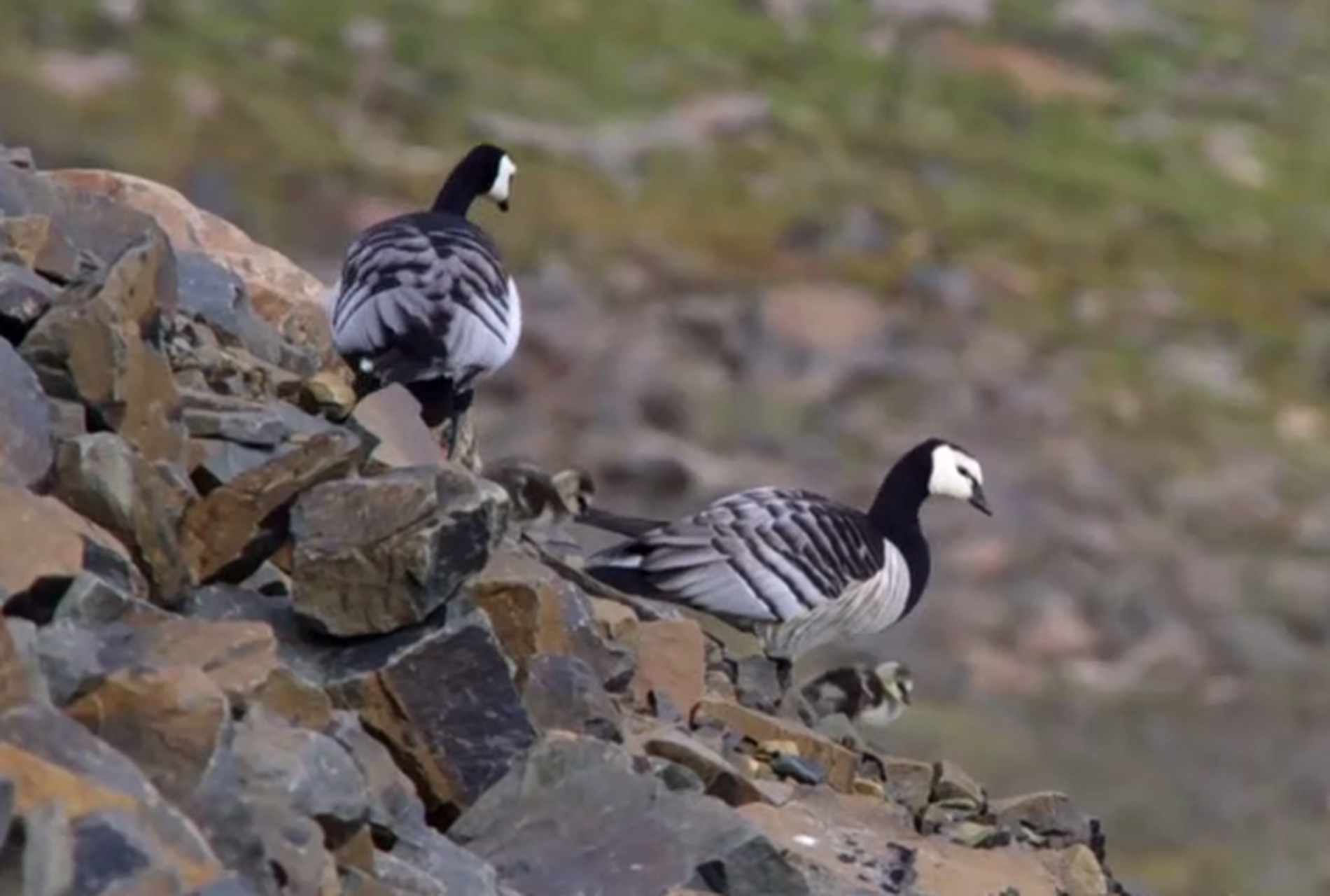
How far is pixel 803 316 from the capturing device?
45.8 m

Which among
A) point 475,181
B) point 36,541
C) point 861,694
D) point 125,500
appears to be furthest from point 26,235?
point 861,694

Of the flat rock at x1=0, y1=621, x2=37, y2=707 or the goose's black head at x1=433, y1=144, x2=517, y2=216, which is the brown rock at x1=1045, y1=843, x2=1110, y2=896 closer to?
the flat rock at x1=0, y1=621, x2=37, y2=707

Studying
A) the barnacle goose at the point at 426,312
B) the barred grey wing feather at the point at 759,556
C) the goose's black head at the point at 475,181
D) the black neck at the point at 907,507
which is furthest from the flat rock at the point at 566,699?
the black neck at the point at 907,507

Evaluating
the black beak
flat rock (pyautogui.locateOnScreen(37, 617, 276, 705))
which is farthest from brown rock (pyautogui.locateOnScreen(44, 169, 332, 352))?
flat rock (pyautogui.locateOnScreen(37, 617, 276, 705))

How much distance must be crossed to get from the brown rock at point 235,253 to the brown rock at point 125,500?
3866 millimetres

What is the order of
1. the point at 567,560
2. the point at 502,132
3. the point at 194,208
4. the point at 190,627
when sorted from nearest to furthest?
the point at 190,627, the point at 567,560, the point at 194,208, the point at 502,132

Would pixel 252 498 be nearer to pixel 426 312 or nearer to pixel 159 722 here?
pixel 159 722

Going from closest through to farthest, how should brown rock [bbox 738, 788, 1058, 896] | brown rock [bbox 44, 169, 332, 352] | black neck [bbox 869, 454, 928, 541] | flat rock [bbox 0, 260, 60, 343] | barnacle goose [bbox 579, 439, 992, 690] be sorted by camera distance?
flat rock [bbox 0, 260, 60, 343] → brown rock [bbox 738, 788, 1058, 896] → brown rock [bbox 44, 169, 332, 352] → barnacle goose [bbox 579, 439, 992, 690] → black neck [bbox 869, 454, 928, 541]

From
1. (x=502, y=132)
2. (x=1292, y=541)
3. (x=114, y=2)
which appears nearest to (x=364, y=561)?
(x=1292, y=541)

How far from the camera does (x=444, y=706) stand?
10641 millimetres

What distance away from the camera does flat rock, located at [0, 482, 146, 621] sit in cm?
966

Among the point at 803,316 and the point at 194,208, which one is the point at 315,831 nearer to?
the point at 194,208

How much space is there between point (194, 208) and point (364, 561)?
5.33 meters

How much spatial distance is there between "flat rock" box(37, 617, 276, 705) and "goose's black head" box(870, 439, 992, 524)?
791cm
